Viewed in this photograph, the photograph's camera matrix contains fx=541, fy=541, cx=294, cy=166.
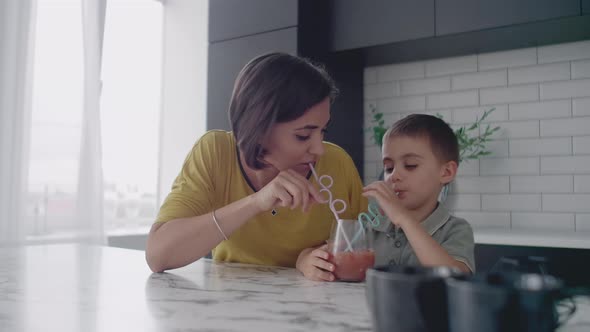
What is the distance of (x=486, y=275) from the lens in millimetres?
579

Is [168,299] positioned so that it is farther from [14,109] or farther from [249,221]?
[14,109]

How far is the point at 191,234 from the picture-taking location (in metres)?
1.33

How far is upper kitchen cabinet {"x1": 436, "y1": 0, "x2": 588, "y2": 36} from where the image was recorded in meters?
2.39

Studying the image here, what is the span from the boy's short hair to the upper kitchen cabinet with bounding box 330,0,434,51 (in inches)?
48.0

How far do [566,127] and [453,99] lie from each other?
60 centimetres

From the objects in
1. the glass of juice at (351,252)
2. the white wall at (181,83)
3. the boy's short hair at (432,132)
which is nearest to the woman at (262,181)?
the glass of juice at (351,252)

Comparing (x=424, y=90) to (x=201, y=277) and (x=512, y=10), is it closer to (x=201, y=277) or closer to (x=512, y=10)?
(x=512, y=10)

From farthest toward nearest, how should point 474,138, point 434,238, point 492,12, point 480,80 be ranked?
point 480,80
point 474,138
point 492,12
point 434,238

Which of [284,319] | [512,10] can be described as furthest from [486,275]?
[512,10]

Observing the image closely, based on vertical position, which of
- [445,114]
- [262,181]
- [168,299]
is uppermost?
[445,114]

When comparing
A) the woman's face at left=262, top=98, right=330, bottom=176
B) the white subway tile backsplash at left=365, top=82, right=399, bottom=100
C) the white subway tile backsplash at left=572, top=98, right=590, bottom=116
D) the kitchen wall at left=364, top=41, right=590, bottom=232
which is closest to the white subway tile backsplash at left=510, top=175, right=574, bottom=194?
the kitchen wall at left=364, top=41, right=590, bottom=232

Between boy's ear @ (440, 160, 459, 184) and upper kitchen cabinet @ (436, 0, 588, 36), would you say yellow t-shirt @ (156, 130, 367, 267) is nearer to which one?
boy's ear @ (440, 160, 459, 184)

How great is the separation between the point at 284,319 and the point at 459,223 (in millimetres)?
847

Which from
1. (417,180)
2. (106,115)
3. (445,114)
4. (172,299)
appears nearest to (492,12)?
(445,114)
